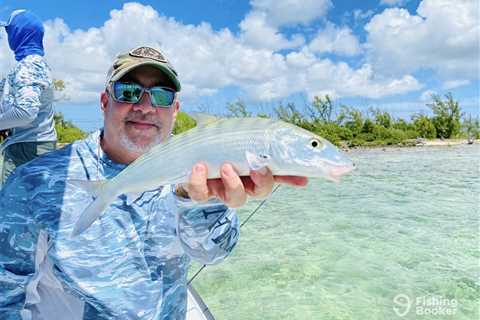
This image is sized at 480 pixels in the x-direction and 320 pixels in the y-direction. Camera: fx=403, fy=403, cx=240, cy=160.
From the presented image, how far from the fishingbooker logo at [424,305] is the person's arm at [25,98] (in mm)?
3787

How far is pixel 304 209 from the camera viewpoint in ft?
30.2

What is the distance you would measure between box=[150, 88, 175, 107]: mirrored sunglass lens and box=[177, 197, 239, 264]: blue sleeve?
0.41 m

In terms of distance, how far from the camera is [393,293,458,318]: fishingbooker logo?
13.6ft

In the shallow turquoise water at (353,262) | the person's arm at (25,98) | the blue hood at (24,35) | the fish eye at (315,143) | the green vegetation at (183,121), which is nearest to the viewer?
the fish eye at (315,143)

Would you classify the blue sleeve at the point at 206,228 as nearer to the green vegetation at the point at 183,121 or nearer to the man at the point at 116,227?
the man at the point at 116,227

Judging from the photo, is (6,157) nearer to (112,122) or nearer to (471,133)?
(112,122)

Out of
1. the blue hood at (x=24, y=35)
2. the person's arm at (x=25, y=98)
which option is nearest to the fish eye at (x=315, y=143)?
the person's arm at (x=25, y=98)

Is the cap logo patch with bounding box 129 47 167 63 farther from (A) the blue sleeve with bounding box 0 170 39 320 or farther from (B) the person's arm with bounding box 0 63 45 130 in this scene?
(B) the person's arm with bounding box 0 63 45 130

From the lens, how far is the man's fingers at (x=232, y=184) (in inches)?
49.3

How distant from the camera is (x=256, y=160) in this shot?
1.23m

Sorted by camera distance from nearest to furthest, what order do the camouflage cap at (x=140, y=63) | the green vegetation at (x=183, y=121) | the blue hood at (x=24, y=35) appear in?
the camouflage cap at (x=140, y=63) < the blue hood at (x=24, y=35) < the green vegetation at (x=183, y=121)

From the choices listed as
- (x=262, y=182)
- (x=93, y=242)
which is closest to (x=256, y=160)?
(x=262, y=182)

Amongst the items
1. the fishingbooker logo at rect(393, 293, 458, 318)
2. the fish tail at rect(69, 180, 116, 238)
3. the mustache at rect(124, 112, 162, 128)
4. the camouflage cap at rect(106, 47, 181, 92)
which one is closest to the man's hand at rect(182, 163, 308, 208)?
the fish tail at rect(69, 180, 116, 238)

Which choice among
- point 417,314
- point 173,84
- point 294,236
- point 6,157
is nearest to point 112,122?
point 173,84
